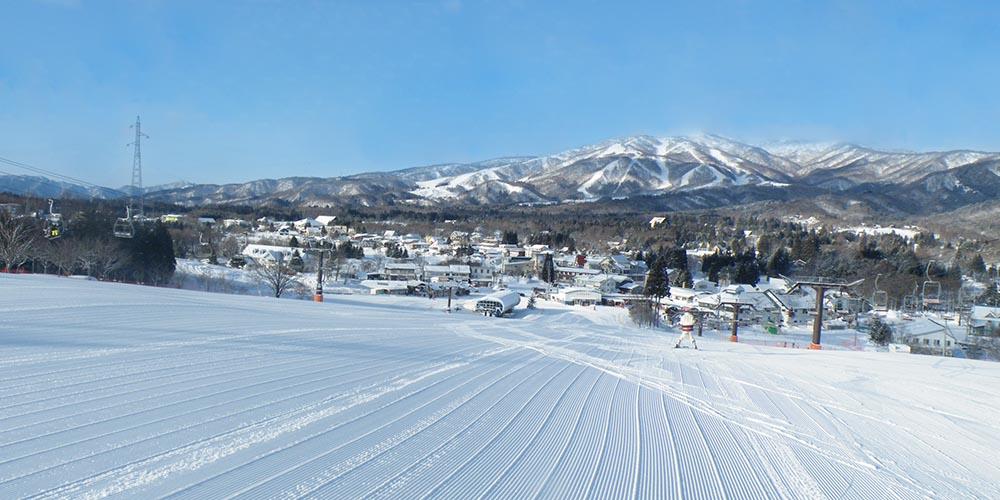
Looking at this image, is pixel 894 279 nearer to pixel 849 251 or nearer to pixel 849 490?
pixel 849 251

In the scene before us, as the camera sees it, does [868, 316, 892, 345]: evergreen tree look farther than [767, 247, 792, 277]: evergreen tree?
No

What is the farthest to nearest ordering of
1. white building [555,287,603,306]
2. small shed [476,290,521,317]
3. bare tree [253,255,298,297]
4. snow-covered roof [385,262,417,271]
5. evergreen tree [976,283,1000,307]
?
snow-covered roof [385,262,417,271]
white building [555,287,603,306]
evergreen tree [976,283,1000,307]
bare tree [253,255,298,297]
small shed [476,290,521,317]

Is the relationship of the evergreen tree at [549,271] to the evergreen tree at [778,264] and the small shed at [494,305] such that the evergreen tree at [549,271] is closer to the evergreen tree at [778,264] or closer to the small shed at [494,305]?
the evergreen tree at [778,264]

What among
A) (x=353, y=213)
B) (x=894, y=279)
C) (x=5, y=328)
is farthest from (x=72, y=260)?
(x=353, y=213)

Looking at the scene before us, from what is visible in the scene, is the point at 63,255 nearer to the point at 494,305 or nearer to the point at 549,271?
the point at 494,305

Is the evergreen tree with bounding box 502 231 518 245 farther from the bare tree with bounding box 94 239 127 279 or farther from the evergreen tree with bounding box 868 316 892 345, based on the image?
the bare tree with bounding box 94 239 127 279

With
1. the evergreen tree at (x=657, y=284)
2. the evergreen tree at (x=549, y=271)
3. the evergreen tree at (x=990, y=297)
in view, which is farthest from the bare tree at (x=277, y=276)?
the evergreen tree at (x=990, y=297)

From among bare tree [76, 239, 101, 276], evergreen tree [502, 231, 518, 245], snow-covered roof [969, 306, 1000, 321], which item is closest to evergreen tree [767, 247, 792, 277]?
snow-covered roof [969, 306, 1000, 321]

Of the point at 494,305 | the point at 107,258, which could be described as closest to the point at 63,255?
the point at 107,258
